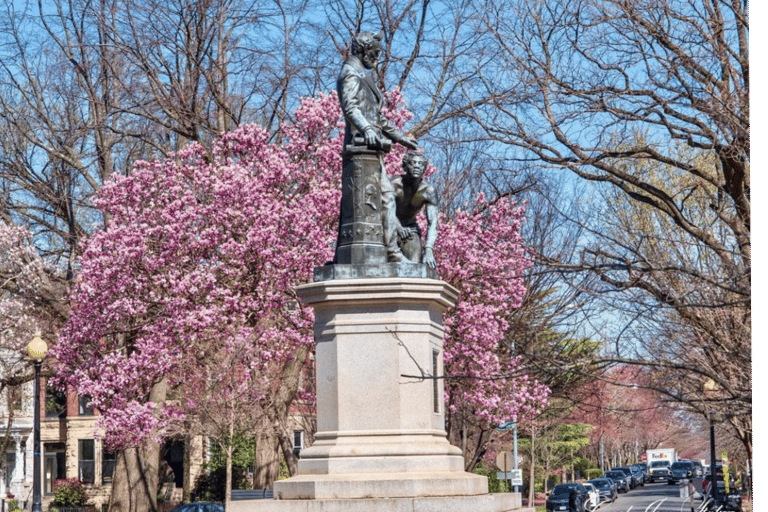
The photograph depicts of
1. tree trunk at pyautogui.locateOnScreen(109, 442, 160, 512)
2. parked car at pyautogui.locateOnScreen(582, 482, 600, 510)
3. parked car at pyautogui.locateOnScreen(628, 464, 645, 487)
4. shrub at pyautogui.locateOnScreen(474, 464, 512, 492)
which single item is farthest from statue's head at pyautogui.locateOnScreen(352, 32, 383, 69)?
parked car at pyautogui.locateOnScreen(628, 464, 645, 487)

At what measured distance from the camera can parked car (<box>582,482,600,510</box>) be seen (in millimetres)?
53247

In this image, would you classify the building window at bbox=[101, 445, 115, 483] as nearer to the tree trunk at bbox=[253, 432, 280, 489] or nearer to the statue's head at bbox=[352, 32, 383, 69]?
the tree trunk at bbox=[253, 432, 280, 489]

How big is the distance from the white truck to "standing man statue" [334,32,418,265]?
76.8 meters

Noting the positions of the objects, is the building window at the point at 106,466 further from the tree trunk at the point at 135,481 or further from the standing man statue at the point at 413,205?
the standing man statue at the point at 413,205

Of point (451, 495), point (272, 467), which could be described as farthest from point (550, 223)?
point (451, 495)

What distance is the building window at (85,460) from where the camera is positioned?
183 feet

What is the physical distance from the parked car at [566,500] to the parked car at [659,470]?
38.3m

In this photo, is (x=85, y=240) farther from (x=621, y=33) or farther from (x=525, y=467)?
(x=525, y=467)

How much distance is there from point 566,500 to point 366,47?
3690 cm

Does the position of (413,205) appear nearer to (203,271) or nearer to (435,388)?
(435,388)

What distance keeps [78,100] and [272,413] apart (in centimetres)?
1201

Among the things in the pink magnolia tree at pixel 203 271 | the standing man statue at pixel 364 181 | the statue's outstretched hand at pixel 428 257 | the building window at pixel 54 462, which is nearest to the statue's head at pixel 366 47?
the standing man statue at pixel 364 181

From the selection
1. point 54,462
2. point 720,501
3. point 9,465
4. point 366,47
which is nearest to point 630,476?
point 54,462

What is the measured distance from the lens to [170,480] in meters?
52.8
